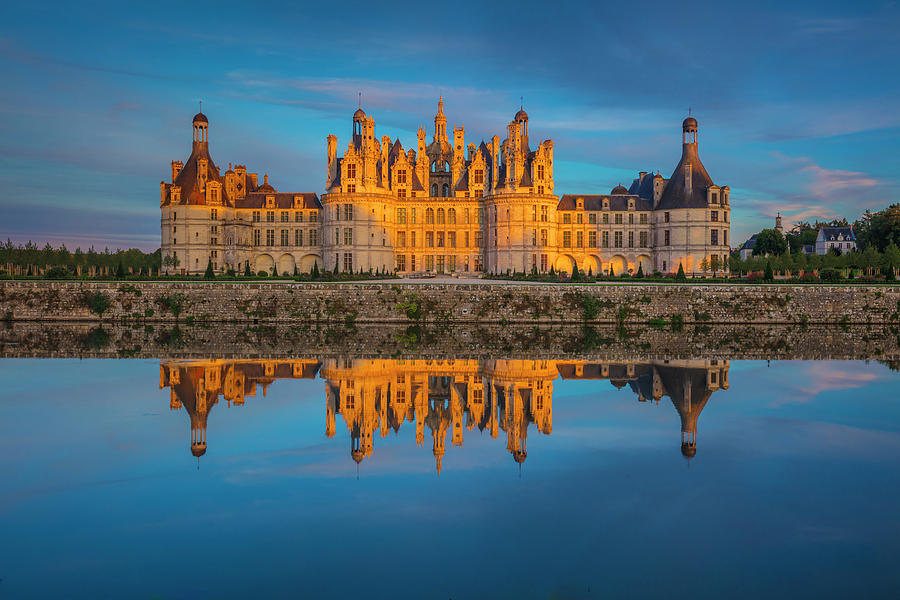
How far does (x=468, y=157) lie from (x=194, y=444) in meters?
64.6

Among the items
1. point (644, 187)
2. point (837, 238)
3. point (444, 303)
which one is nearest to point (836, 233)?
point (837, 238)

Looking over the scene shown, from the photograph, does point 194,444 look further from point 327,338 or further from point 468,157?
point 468,157

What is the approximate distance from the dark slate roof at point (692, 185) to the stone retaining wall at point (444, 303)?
3065 cm

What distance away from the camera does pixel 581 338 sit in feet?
106

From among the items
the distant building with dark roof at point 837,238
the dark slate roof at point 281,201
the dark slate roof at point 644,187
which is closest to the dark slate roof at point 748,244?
the distant building with dark roof at point 837,238

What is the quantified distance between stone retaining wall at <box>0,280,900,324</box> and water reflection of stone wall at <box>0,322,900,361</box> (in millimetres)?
1276

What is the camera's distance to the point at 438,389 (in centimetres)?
1916

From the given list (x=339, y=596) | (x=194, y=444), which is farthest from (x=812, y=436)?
(x=194, y=444)

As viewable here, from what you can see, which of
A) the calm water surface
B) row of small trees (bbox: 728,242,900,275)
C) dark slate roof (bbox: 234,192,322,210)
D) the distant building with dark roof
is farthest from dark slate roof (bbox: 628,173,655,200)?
the calm water surface

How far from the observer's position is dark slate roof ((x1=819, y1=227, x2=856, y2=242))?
112188 millimetres

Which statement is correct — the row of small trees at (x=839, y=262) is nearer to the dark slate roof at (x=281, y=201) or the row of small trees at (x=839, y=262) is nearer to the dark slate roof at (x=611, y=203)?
the dark slate roof at (x=611, y=203)

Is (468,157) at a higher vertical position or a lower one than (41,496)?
higher

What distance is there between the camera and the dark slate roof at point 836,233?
112m

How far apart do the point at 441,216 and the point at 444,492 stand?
6222 centimetres
